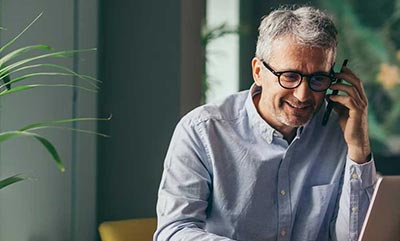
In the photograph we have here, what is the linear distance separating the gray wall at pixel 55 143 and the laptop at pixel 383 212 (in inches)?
42.2

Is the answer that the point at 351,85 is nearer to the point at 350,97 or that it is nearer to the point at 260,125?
the point at 350,97

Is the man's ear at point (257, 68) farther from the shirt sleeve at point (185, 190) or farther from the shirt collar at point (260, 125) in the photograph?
the shirt sleeve at point (185, 190)

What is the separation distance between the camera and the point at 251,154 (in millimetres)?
2307

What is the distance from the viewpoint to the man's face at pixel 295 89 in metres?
2.19

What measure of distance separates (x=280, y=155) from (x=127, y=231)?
48 centimetres

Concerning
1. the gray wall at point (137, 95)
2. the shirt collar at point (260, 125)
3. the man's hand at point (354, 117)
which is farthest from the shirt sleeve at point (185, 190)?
the gray wall at point (137, 95)

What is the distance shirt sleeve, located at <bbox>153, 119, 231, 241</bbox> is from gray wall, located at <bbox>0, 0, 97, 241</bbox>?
51cm

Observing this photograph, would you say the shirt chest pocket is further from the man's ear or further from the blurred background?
the blurred background

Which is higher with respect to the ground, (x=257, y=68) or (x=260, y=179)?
(x=257, y=68)

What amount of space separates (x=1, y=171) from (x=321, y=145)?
2.96 feet

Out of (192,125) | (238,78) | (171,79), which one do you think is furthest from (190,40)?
(238,78)

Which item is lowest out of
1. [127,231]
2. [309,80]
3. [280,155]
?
[127,231]

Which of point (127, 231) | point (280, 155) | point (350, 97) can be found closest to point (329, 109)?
point (350, 97)

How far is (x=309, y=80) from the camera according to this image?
219 centimetres
